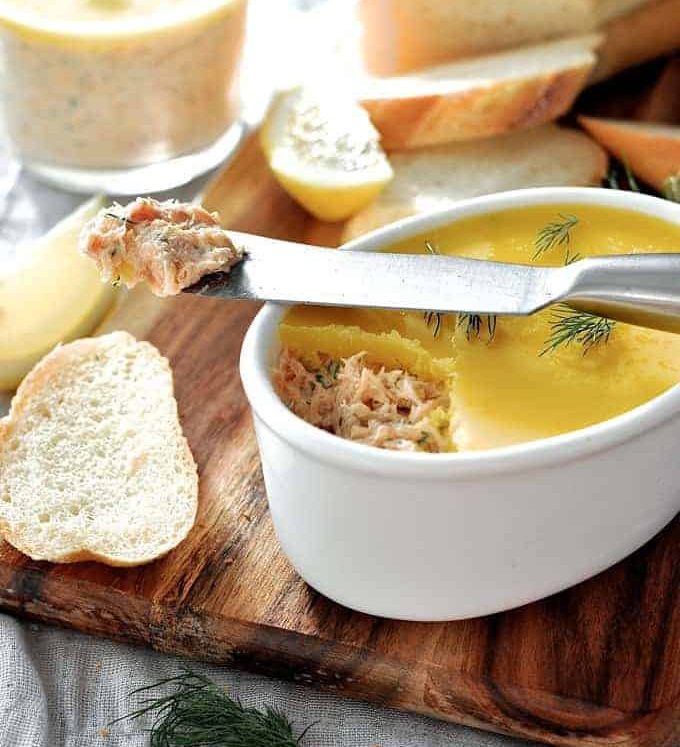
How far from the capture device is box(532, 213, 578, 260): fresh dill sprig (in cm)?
259

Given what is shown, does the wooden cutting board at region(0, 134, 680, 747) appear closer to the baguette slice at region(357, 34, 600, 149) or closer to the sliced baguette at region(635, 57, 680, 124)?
the baguette slice at region(357, 34, 600, 149)

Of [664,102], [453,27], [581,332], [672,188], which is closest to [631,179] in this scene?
[672,188]

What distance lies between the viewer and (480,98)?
3.63 meters

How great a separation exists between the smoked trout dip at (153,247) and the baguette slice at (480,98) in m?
1.42

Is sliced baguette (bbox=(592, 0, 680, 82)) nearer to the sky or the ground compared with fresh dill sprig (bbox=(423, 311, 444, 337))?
nearer to the ground

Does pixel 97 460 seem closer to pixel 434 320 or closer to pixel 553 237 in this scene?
pixel 434 320

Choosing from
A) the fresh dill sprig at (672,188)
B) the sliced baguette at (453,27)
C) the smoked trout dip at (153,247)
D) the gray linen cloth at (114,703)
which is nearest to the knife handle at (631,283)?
the smoked trout dip at (153,247)

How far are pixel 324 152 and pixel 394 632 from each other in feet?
5.43

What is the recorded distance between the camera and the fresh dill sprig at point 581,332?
236 cm

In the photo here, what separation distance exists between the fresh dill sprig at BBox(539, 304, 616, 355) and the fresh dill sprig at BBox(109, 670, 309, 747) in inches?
35.1

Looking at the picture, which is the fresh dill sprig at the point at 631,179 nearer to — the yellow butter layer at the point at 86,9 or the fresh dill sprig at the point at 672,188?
the fresh dill sprig at the point at 672,188

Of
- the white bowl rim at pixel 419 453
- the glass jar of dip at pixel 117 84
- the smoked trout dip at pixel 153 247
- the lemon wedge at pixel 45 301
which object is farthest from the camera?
the glass jar of dip at pixel 117 84

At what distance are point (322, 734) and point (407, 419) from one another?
2.13 ft

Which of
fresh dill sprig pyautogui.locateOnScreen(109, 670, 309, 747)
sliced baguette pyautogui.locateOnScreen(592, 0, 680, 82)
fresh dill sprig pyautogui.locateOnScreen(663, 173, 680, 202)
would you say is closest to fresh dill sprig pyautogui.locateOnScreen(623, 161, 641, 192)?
fresh dill sprig pyautogui.locateOnScreen(663, 173, 680, 202)
